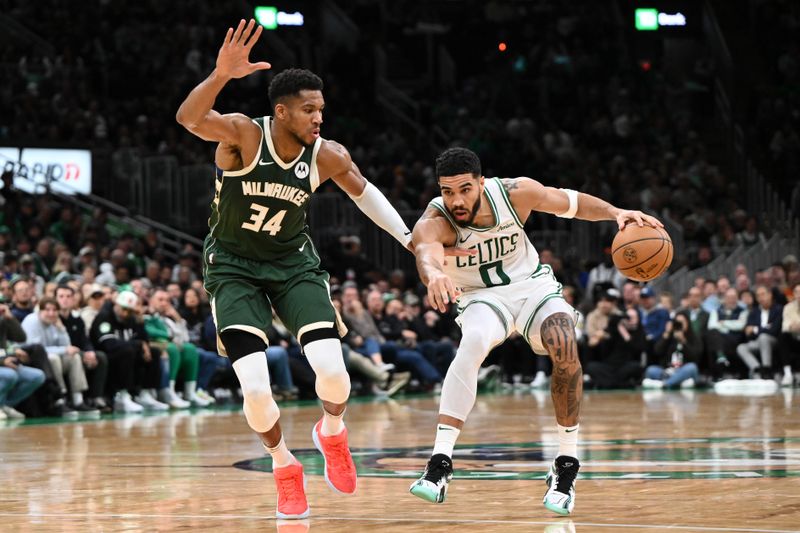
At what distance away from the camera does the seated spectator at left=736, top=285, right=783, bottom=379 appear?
57.0 feet

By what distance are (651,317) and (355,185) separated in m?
12.3

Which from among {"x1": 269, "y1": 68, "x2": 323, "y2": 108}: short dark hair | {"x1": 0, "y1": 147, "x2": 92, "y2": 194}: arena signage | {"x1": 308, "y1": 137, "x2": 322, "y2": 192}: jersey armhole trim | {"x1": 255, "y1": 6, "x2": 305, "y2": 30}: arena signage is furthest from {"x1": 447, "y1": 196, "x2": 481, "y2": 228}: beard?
{"x1": 255, "y1": 6, "x2": 305, "y2": 30}: arena signage

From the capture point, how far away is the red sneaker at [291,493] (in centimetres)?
583

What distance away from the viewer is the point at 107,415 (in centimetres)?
1363

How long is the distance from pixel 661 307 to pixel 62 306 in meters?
8.53

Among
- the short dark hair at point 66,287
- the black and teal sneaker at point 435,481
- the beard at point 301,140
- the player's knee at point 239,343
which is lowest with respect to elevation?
the black and teal sneaker at point 435,481

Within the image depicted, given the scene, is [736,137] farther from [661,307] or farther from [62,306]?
[62,306]

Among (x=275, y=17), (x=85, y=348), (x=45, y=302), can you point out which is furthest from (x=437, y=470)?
(x=275, y=17)

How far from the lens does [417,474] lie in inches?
294

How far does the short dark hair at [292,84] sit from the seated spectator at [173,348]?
861cm

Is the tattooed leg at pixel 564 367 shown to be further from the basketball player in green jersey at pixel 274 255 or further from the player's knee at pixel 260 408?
the player's knee at pixel 260 408

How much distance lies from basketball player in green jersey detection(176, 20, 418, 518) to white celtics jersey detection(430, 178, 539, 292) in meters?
0.68

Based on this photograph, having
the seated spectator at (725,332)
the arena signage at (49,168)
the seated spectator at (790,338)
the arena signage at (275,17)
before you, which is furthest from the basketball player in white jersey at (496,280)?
the arena signage at (275,17)

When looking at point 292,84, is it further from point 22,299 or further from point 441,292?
point 22,299
